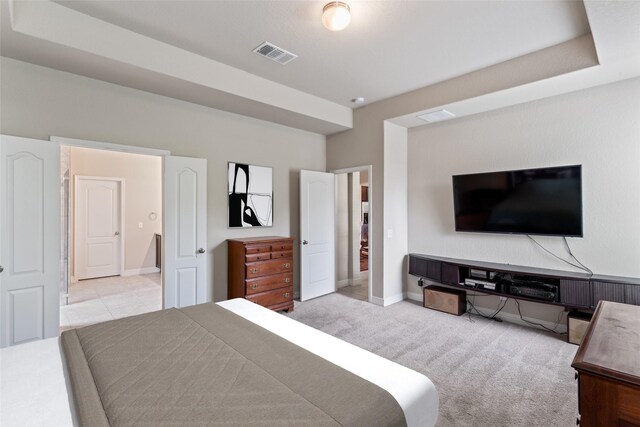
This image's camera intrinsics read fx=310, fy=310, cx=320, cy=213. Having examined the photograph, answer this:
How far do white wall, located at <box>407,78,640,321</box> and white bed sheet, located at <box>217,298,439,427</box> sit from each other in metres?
3.08

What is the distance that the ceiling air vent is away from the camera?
3074 millimetres

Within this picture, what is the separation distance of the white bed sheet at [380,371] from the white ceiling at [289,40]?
8.07 feet

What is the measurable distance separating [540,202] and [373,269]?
2277 mm

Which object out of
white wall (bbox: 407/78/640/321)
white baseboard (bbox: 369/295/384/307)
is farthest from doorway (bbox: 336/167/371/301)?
white wall (bbox: 407/78/640/321)

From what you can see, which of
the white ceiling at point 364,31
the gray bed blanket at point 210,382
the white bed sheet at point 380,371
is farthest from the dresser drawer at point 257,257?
the white ceiling at point 364,31

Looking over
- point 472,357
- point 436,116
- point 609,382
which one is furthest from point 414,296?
point 609,382

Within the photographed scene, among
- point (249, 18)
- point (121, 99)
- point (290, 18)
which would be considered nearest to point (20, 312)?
point (121, 99)

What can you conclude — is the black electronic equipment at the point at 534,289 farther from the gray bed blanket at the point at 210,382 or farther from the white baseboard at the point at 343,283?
the gray bed blanket at the point at 210,382

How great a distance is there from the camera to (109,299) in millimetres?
4789

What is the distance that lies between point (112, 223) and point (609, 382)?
24.8 ft

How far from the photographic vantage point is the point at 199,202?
3844 mm

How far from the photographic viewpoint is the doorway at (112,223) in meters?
5.81

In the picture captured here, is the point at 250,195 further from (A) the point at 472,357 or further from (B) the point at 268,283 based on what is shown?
(A) the point at 472,357

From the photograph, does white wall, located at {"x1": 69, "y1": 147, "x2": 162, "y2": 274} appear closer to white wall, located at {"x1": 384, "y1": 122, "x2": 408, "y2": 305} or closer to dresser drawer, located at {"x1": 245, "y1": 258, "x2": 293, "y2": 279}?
dresser drawer, located at {"x1": 245, "y1": 258, "x2": 293, "y2": 279}
